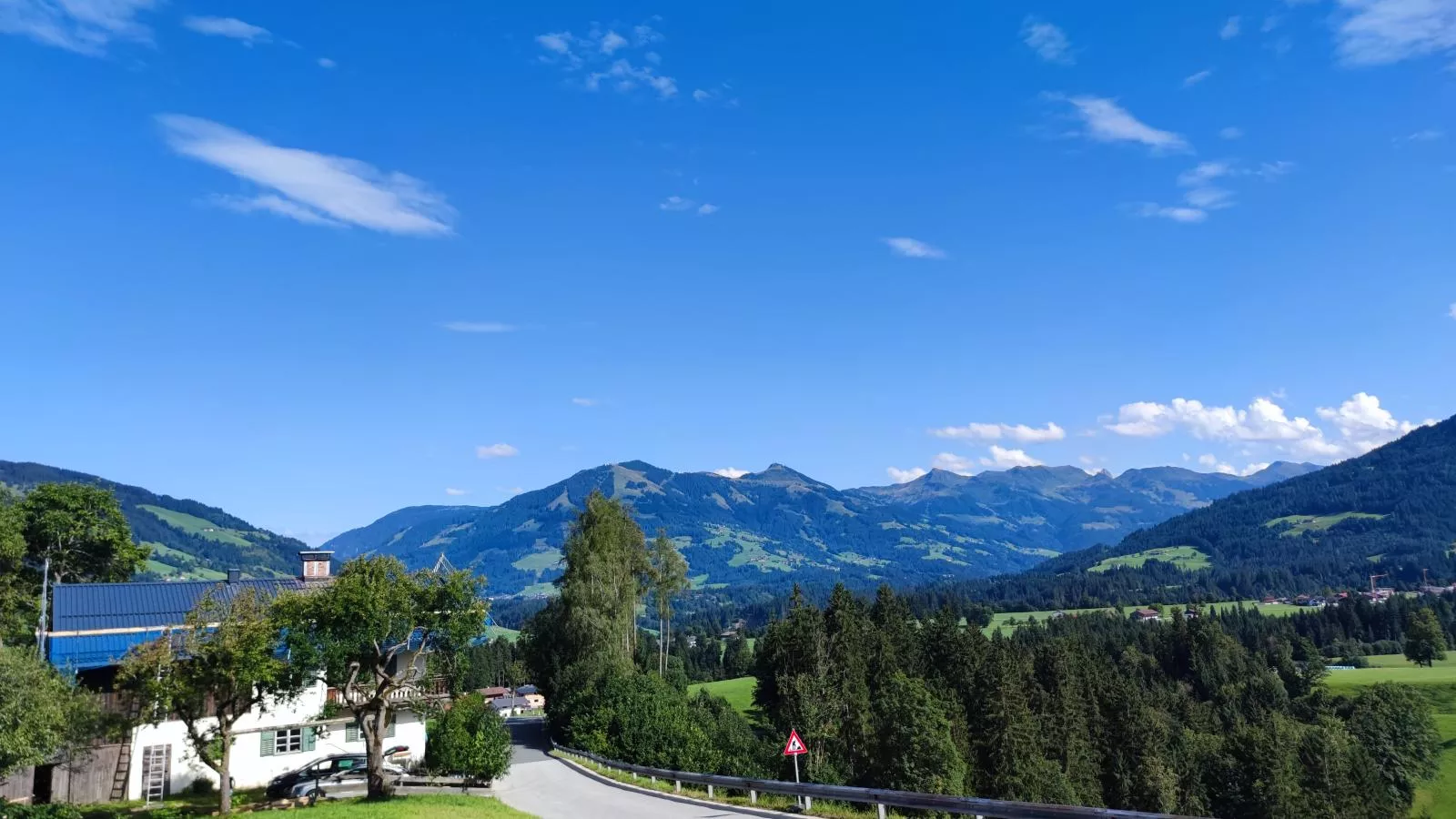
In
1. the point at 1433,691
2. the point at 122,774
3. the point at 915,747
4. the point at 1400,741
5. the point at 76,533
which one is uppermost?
the point at 76,533

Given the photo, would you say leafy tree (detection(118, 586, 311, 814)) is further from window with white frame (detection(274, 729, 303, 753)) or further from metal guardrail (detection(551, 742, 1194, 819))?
metal guardrail (detection(551, 742, 1194, 819))

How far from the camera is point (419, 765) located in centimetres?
4578

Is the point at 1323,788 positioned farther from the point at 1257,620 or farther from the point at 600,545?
the point at 1257,620

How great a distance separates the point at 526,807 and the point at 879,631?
50287mm

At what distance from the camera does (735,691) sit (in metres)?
156

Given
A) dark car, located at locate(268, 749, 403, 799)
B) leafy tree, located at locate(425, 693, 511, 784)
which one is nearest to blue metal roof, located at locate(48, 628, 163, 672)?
dark car, located at locate(268, 749, 403, 799)

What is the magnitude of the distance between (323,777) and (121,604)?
15.4 m

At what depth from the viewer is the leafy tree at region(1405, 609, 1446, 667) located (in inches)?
6850

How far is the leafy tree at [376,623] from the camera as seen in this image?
3297 centimetres

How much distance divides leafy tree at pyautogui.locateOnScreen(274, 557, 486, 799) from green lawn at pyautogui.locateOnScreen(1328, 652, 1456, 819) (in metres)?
119

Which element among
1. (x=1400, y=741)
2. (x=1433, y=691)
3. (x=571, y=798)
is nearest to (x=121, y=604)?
(x=571, y=798)

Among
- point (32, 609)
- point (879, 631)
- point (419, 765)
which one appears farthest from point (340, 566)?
point (879, 631)

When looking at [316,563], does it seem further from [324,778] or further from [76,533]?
[324,778]

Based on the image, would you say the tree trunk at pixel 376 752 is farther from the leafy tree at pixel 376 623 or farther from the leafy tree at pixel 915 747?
the leafy tree at pixel 915 747
